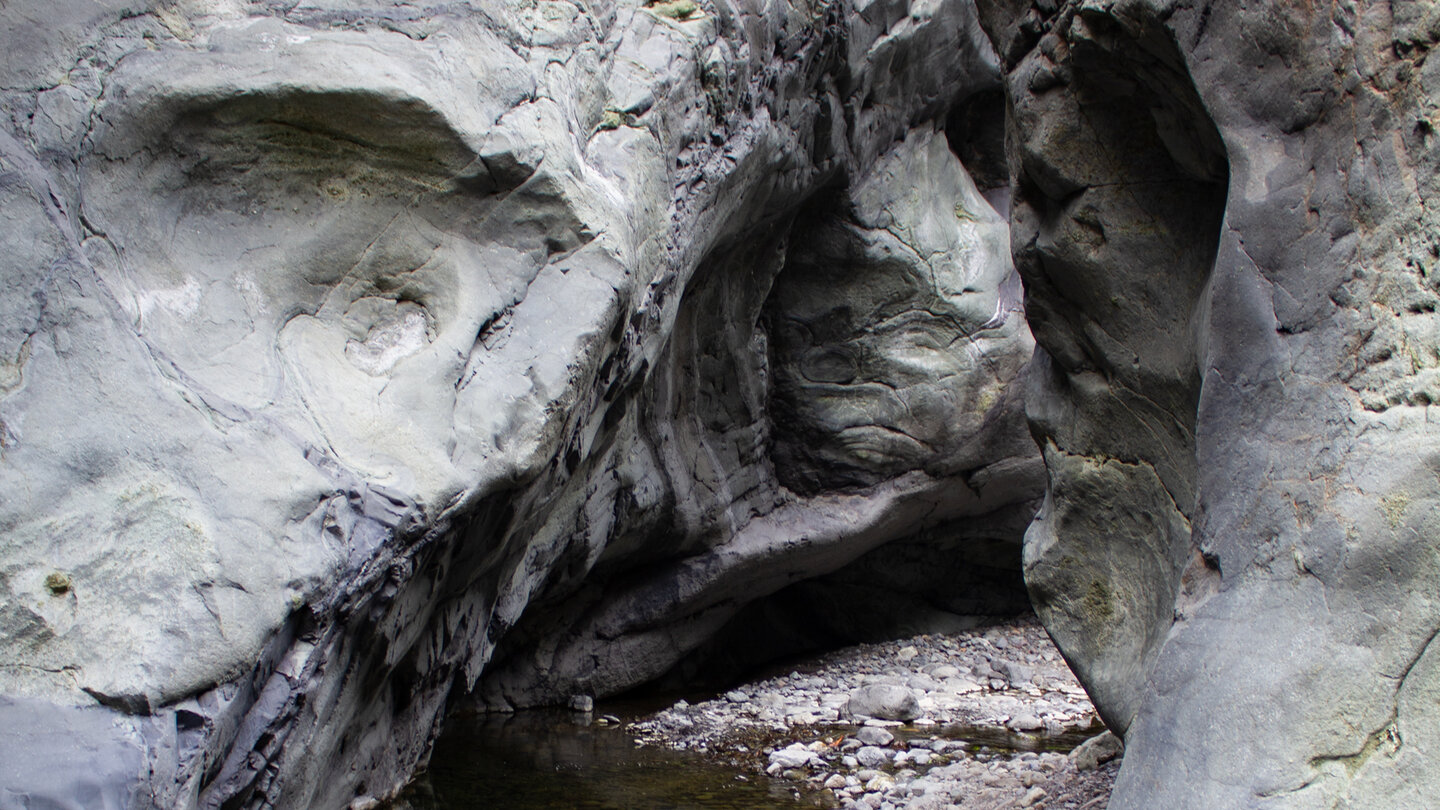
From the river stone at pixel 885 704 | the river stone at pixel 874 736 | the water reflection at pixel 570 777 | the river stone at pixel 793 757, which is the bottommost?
the water reflection at pixel 570 777

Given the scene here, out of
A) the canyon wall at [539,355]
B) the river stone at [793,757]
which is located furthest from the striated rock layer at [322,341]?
the river stone at [793,757]

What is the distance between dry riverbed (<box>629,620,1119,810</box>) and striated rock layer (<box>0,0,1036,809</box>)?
3.90 ft

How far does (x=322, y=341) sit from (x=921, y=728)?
346 centimetres

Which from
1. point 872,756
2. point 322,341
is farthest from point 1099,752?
point 322,341

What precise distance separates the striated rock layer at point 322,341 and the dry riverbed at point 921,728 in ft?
3.90

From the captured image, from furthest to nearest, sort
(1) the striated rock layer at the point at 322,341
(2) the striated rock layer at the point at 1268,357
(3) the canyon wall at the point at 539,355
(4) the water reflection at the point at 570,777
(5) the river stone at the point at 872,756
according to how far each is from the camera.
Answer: (5) the river stone at the point at 872,756
(4) the water reflection at the point at 570,777
(1) the striated rock layer at the point at 322,341
(3) the canyon wall at the point at 539,355
(2) the striated rock layer at the point at 1268,357

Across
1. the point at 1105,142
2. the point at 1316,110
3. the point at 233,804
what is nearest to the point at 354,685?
the point at 233,804

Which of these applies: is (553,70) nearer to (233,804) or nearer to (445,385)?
(445,385)

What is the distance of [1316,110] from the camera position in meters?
2.20

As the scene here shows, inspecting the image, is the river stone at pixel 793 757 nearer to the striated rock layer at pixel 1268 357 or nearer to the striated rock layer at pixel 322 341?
the striated rock layer at pixel 322 341

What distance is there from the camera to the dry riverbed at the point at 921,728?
12.8ft

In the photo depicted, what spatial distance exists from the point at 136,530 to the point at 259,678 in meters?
→ 0.44

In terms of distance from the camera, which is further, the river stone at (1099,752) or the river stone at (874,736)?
the river stone at (874,736)

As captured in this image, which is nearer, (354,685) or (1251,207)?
(1251,207)
